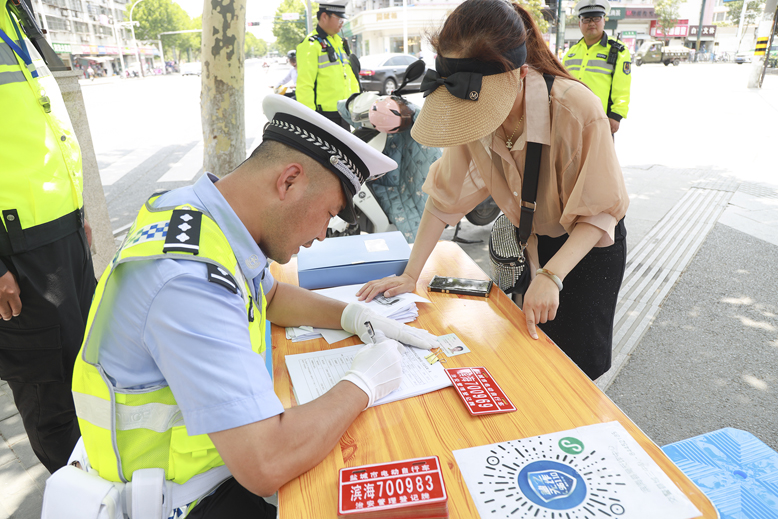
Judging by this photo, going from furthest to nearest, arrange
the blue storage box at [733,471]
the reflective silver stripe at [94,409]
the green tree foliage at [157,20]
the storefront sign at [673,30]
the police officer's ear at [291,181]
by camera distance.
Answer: the green tree foliage at [157,20] → the storefront sign at [673,30] → the blue storage box at [733,471] → the police officer's ear at [291,181] → the reflective silver stripe at [94,409]

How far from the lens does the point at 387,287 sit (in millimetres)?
1687

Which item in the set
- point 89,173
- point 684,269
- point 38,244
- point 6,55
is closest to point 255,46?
point 89,173

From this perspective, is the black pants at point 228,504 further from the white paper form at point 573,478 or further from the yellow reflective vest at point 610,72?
the yellow reflective vest at point 610,72

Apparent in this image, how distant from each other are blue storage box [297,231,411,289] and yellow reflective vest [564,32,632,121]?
12.6ft

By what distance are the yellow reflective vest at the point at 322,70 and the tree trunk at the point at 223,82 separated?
171 centimetres

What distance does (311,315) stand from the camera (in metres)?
1.50

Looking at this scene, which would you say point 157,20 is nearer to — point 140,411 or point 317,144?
point 317,144

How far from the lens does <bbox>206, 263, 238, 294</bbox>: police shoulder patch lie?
0.90m

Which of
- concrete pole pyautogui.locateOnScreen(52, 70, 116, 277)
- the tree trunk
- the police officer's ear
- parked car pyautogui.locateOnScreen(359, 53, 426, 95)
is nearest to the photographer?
the police officer's ear

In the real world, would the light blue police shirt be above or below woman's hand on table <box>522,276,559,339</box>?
above

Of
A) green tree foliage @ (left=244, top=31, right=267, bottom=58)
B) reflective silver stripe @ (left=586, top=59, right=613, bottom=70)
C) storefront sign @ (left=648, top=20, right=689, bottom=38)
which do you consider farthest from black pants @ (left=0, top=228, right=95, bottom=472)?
green tree foliage @ (left=244, top=31, right=267, bottom=58)

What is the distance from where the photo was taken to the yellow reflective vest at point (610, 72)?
4.69 metres

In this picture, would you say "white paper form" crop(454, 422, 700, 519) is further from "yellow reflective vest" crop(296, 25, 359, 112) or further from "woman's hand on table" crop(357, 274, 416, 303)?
"yellow reflective vest" crop(296, 25, 359, 112)

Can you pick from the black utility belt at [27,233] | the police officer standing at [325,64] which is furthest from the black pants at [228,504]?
the police officer standing at [325,64]
